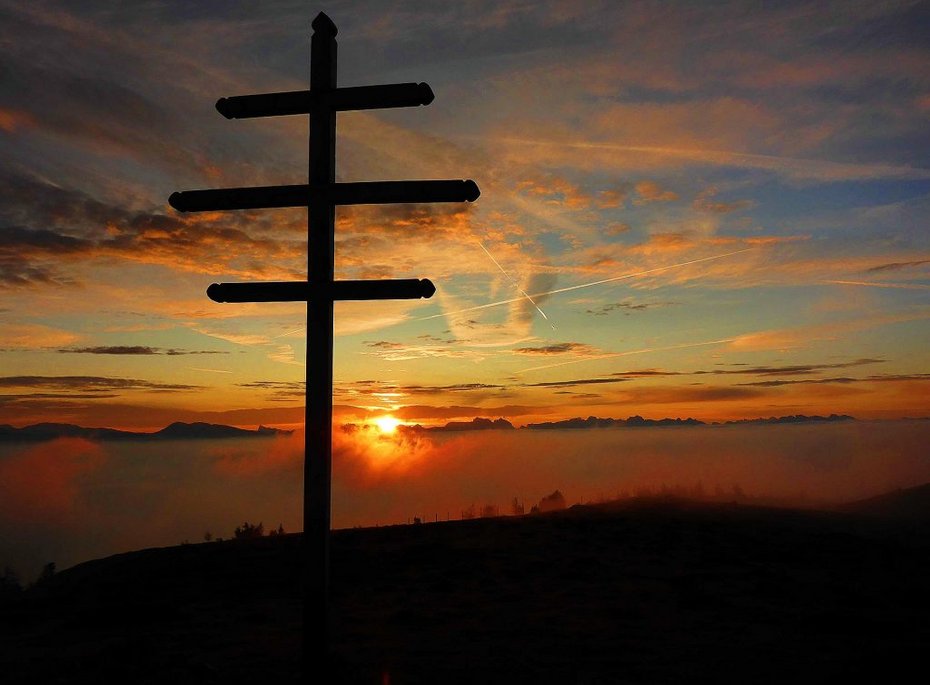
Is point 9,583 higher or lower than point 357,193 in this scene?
lower

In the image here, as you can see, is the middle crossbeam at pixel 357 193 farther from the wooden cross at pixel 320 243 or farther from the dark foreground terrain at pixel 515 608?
the dark foreground terrain at pixel 515 608

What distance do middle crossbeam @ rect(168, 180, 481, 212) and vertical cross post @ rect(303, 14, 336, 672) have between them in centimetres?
6

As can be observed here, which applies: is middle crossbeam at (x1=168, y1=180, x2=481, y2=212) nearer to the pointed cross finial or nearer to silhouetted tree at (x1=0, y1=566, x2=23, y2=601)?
the pointed cross finial

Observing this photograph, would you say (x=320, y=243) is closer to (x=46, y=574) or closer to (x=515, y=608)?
(x=515, y=608)

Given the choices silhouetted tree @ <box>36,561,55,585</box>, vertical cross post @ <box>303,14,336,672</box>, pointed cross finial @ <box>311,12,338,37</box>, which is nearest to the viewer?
vertical cross post @ <box>303,14,336,672</box>

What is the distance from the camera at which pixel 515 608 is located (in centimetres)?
948

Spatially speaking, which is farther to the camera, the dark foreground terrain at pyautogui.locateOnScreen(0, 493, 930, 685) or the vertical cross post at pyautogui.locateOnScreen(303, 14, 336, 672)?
the dark foreground terrain at pyautogui.locateOnScreen(0, 493, 930, 685)

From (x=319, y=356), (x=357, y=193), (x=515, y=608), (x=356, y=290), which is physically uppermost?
(x=357, y=193)

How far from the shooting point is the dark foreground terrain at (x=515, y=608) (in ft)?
23.0

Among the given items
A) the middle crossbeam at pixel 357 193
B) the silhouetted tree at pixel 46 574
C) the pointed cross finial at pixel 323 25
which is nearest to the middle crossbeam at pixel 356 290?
the middle crossbeam at pixel 357 193

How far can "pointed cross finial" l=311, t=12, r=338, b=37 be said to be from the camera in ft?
22.6

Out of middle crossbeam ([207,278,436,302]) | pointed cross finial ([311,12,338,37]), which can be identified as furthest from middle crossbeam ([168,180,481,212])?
pointed cross finial ([311,12,338,37])

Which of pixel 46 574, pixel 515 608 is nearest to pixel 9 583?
pixel 46 574

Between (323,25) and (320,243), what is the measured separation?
218cm
